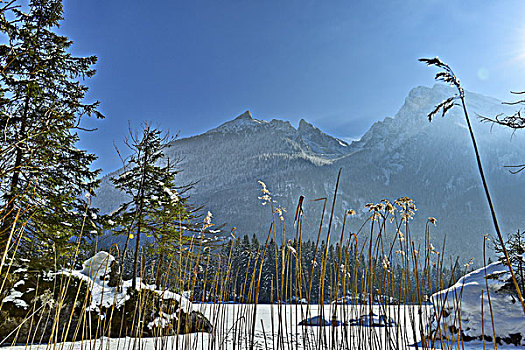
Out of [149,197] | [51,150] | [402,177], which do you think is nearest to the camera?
[51,150]

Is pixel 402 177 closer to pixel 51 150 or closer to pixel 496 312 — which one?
pixel 496 312

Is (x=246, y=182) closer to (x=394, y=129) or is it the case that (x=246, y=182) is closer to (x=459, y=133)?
(x=394, y=129)

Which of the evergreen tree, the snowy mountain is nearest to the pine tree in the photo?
the evergreen tree

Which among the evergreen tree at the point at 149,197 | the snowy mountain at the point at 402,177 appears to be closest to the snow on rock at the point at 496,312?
the evergreen tree at the point at 149,197

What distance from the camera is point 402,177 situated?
168 meters

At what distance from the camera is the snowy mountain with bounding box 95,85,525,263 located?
429 ft

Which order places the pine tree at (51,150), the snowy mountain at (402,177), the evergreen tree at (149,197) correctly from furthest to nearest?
the snowy mountain at (402,177) < the evergreen tree at (149,197) < the pine tree at (51,150)

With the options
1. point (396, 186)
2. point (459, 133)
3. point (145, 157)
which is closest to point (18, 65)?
point (145, 157)

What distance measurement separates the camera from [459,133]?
16100cm

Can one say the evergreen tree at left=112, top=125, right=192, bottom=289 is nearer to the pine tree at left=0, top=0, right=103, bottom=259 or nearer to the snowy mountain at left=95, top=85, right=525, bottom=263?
the pine tree at left=0, top=0, right=103, bottom=259

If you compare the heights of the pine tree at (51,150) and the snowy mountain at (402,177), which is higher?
the snowy mountain at (402,177)

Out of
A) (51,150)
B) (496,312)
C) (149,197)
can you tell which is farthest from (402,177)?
(51,150)

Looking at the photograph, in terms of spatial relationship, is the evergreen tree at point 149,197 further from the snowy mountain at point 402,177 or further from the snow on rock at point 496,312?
the snowy mountain at point 402,177

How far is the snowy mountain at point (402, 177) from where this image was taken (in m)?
131
